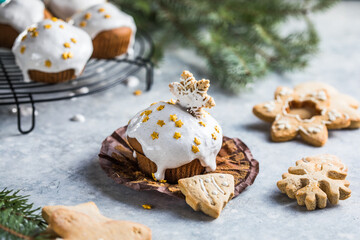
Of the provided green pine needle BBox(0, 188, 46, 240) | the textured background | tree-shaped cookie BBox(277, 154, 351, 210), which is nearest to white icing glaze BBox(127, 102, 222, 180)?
the textured background

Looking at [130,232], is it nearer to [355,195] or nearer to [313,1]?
[355,195]

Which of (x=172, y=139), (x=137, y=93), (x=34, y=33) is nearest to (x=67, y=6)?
(x=34, y=33)

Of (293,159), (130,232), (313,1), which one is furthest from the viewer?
(313,1)

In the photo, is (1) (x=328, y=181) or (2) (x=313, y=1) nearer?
(1) (x=328, y=181)

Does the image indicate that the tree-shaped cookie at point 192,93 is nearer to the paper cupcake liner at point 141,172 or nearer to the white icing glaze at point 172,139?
the white icing glaze at point 172,139

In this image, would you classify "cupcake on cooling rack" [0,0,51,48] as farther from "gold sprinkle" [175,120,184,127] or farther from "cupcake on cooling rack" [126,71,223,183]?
"gold sprinkle" [175,120,184,127]

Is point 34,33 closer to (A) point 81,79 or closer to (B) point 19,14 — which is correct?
(B) point 19,14

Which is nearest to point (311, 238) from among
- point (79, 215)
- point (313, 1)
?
point (79, 215)

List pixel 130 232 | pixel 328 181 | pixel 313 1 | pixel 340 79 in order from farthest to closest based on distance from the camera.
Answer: pixel 313 1
pixel 340 79
pixel 328 181
pixel 130 232

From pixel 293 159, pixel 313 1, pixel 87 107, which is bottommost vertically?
pixel 87 107
